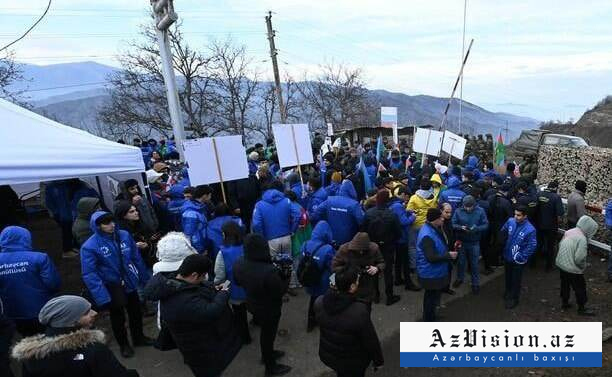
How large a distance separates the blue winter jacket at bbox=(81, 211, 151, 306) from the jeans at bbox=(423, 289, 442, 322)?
398 cm

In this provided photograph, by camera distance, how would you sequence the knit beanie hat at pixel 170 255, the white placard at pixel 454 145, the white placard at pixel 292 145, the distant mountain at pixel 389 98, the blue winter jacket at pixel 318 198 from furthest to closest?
the distant mountain at pixel 389 98 < the white placard at pixel 454 145 < the white placard at pixel 292 145 < the blue winter jacket at pixel 318 198 < the knit beanie hat at pixel 170 255

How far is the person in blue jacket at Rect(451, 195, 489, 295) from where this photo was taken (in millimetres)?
6598

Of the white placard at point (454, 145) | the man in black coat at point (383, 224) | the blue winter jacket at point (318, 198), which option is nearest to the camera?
the man in black coat at point (383, 224)

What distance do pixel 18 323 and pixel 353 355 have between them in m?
3.88

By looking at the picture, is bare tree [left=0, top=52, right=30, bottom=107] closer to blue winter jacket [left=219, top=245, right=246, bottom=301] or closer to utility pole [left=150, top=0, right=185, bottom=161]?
utility pole [left=150, top=0, right=185, bottom=161]

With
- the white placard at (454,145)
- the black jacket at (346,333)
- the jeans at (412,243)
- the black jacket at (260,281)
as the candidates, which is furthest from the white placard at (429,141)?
the black jacket at (346,333)

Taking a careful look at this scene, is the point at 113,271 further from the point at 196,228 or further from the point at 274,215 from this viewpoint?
the point at 274,215

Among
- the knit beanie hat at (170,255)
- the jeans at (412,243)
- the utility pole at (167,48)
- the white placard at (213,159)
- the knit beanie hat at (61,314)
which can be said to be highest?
the utility pole at (167,48)

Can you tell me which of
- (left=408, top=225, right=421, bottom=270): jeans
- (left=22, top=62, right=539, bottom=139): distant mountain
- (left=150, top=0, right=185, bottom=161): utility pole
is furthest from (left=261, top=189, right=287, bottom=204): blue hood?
(left=22, top=62, right=539, bottom=139): distant mountain

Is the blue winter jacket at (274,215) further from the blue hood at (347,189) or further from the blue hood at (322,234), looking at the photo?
the blue hood at (347,189)

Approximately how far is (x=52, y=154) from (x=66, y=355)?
450cm

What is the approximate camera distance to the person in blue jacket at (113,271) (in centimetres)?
465

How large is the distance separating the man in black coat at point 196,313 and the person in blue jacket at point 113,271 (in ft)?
5.43

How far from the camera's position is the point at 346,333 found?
135 inches
